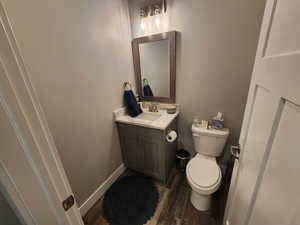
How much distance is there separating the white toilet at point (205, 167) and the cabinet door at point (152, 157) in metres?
0.38

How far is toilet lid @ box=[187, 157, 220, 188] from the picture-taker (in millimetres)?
1229

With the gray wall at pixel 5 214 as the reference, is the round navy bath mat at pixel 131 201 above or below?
below

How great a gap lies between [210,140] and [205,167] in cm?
31

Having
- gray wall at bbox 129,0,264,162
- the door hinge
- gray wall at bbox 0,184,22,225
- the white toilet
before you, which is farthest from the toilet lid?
gray wall at bbox 0,184,22,225

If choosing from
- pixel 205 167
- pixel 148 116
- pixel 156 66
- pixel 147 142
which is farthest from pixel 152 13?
pixel 205 167

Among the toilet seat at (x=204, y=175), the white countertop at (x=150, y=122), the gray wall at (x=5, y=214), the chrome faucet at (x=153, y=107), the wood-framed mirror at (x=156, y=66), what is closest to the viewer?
the gray wall at (x=5, y=214)

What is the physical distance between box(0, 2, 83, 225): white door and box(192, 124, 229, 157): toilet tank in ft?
4.66

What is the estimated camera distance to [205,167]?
4.60 ft

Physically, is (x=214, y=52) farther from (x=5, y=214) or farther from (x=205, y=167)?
(x=5, y=214)

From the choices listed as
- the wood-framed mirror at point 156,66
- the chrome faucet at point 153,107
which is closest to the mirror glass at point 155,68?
the wood-framed mirror at point 156,66

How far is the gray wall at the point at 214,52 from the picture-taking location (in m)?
1.26

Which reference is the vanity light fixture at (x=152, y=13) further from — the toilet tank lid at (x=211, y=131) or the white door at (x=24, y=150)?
the white door at (x=24, y=150)

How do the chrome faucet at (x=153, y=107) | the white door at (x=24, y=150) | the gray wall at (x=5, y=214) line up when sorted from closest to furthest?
the white door at (x=24, y=150), the gray wall at (x=5, y=214), the chrome faucet at (x=153, y=107)

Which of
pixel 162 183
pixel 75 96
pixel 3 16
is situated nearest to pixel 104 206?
pixel 162 183
